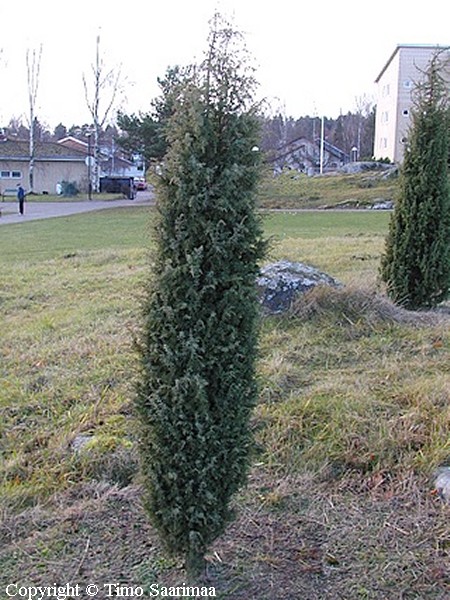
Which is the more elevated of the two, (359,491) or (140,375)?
(140,375)

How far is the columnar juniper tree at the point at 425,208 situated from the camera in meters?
5.67

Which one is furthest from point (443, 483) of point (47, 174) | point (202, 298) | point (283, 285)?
point (47, 174)

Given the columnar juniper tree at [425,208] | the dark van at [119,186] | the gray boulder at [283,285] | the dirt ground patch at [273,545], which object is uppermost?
the dark van at [119,186]

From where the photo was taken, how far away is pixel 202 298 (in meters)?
1.84

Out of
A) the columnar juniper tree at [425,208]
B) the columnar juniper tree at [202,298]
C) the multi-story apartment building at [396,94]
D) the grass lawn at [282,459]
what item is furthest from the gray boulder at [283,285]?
the multi-story apartment building at [396,94]

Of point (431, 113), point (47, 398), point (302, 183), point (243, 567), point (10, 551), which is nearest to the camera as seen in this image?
point (243, 567)

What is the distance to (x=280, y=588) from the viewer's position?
2023mm

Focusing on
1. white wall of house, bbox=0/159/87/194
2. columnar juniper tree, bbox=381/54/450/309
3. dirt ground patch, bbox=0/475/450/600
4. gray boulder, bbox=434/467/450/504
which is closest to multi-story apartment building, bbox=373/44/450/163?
white wall of house, bbox=0/159/87/194

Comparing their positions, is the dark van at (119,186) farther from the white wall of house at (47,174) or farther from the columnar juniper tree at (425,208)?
the columnar juniper tree at (425,208)

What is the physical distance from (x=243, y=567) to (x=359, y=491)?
74cm

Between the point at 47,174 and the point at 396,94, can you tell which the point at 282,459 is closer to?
the point at 396,94

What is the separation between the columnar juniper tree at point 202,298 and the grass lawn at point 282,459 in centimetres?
15

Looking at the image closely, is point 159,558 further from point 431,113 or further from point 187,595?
point 431,113

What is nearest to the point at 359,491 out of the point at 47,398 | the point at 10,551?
the point at 10,551
